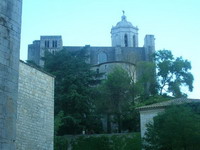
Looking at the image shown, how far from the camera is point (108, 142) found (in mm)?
37875

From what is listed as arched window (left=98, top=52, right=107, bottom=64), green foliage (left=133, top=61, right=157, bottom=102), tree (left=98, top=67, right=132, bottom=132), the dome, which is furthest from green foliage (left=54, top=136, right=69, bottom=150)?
the dome

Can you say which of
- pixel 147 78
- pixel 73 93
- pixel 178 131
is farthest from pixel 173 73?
pixel 178 131

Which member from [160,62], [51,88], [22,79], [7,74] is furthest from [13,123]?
[160,62]

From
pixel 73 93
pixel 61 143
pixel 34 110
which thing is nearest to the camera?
pixel 34 110

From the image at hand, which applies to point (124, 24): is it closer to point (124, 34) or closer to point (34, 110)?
point (124, 34)

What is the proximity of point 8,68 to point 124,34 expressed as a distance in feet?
294

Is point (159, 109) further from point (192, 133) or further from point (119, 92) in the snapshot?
point (119, 92)

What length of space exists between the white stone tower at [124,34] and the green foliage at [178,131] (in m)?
72.3

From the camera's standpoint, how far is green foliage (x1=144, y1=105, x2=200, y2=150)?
2619 cm

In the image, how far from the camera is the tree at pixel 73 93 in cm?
4156

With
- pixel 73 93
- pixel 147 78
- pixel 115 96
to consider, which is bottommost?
pixel 73 93

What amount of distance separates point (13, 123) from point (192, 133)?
16652 millimetres

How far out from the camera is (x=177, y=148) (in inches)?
1048

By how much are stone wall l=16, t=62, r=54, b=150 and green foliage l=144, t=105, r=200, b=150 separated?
26.7 ft
